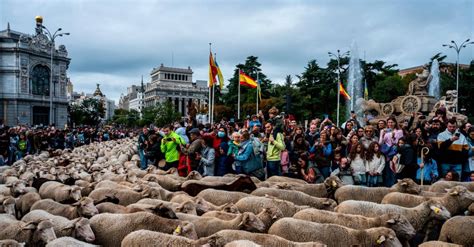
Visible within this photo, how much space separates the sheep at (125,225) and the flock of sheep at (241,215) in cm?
2

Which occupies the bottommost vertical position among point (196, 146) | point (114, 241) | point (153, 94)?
point (114, 241)

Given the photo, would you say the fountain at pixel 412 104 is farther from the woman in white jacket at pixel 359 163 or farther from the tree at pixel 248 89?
the tree at pixel 248 89

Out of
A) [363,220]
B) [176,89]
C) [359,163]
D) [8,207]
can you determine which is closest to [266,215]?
[363,220]

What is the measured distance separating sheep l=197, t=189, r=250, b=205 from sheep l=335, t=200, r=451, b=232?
2.10 m

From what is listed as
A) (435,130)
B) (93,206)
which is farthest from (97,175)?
(435,130)

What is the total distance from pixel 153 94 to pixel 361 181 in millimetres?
136497

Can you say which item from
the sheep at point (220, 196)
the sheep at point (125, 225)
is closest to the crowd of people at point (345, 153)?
the sheep at point (220, 196)

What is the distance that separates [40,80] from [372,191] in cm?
8530

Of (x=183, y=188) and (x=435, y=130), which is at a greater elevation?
(x=435, y=130)

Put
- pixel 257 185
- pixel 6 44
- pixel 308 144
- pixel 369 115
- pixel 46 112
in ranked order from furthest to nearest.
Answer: pixel 46 112 < pixel 6 44 < pixel 369 115 < pixel 308 144 < pixel 257 185

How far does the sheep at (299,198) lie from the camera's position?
8.02 meters

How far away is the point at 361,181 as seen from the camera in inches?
389

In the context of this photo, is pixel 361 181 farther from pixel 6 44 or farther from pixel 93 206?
pixel 6 44

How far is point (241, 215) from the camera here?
6.62 meters
